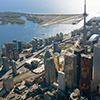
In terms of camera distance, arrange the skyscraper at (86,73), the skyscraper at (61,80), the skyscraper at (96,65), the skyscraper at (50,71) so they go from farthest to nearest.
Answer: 1. the skyscraper at (50,71)
2. the skyscraper at (96,65)
3. the skyscraper at (61,80)
4. the skyscraper at (86,73)

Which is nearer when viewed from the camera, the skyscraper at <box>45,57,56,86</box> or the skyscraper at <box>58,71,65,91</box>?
the skyscraper at <box>58,71,65,91</box>

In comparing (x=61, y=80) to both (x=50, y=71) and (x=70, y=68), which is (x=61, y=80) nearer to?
(x=70, y=68)

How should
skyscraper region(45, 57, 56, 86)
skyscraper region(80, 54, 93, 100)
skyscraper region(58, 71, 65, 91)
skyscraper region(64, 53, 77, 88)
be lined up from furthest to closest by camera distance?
1. skyscraper region(45, 57, 56, 86)
2. skyscraper region(64, 53, 77, 88)
3. skyscraper region(58, 71, 65, 91)
4. skyscraper region(80, 54, 93, 100)

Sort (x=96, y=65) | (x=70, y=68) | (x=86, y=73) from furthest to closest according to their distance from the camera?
(x=96, y=65)
(x=70, y=68)
(x=86, y=73)

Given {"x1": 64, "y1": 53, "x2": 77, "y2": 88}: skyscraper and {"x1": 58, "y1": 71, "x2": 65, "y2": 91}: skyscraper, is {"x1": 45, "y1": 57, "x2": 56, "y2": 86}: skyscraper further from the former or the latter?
{"x1": 58, "y1": 71, "x2": 65, "y2": 91}: skyscraper

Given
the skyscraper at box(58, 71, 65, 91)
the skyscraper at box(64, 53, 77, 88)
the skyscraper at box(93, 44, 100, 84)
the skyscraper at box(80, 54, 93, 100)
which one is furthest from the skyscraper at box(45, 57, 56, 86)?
the skyscraper at box(93, 44, 100, 84)

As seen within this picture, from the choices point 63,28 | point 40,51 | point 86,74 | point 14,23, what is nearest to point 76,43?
point 40,51

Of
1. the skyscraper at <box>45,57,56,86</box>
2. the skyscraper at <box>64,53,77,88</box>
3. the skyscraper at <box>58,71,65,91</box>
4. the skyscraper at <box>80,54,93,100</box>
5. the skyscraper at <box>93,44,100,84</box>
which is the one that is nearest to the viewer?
the skyscraper at <box>80,54,93,100</box>

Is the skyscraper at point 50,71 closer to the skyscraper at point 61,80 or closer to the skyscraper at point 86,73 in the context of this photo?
the skyscraper at point 61,80

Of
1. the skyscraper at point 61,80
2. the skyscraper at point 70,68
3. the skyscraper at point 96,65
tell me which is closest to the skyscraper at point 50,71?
the skyscraper at point 70,68

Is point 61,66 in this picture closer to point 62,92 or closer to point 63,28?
point 62,92

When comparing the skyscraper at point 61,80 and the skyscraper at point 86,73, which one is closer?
the skyscraper at point 86,73

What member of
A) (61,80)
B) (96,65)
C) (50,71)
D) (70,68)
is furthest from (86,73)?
(50,71)
